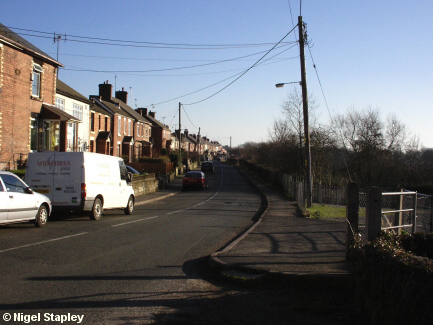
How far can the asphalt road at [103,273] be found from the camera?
517cm

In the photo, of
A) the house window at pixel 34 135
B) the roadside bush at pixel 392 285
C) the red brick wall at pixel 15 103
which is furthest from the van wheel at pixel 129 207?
the roadside bush at pixel 392 285

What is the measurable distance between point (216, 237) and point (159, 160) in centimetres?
3771

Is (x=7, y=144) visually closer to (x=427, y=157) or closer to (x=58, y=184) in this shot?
(x=58, y=184)

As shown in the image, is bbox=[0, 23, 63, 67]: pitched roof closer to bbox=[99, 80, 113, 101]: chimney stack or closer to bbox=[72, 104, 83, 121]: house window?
bbox=[72, 104, 83, 121]: house window

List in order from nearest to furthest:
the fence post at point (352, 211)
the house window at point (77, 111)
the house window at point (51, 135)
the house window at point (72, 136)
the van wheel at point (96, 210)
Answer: the fence post at point (352, 211) → the van wheel at point (96, 210) → the house window at point (51, 135) → the house window at point (72, 136) → the house window at point (77, 111)

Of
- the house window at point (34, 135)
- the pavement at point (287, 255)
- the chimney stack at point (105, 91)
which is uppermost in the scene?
the chimney stack at point (105, 91)

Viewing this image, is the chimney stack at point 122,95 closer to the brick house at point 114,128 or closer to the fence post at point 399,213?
the brick house at point 114,128

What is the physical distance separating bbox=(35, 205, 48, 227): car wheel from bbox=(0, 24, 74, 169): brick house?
1116 centimetres

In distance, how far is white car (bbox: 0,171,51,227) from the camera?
10.8 m

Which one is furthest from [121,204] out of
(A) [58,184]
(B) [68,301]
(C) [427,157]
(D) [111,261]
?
(C) [427,157]

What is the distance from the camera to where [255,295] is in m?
6.15

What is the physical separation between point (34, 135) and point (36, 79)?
11.5 feet

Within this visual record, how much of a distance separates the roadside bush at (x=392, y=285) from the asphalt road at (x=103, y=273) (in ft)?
6.89

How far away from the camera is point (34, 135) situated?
25984 millimetres
